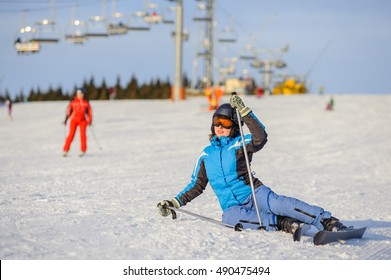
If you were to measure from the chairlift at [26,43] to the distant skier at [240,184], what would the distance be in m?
30.8

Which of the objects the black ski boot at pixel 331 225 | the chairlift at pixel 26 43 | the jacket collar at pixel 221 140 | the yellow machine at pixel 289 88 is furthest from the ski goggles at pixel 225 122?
the yellow machine at pixel 289 88

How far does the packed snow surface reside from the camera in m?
4.53

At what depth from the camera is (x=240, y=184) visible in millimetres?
5191

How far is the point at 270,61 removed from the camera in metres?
63.0

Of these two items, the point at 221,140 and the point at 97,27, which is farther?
the point at 97,27

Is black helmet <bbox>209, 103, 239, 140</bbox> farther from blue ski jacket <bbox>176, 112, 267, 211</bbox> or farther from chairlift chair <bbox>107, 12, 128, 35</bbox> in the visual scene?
chairlift chair <bbox>107, 12, 128, 35</bbox>

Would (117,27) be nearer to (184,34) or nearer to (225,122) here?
(184,34)

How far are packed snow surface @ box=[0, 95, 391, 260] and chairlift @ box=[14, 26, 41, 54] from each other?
45.3 feet

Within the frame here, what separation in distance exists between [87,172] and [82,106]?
11.8 feet

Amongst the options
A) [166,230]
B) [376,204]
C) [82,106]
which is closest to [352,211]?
[376,204]

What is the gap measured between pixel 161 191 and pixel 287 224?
313 centimetres

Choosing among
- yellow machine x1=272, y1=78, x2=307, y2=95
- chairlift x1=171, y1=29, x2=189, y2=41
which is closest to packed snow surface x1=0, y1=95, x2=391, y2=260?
chairlift x1=171, y1=29, x2=189, y2=41

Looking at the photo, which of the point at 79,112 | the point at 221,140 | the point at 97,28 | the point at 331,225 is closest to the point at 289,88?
the point at 97,28
